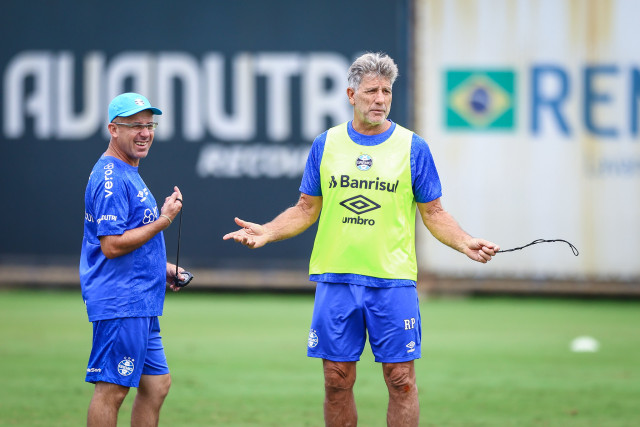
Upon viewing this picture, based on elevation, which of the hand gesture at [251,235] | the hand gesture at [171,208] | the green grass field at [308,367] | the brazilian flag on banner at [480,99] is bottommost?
the green grass field at [308,367]

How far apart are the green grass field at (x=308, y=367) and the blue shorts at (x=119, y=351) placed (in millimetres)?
1867

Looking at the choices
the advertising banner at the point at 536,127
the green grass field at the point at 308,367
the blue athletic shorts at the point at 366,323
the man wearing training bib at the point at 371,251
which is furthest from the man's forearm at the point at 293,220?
the advertising banner at the point at 536,127

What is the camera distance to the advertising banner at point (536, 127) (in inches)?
603

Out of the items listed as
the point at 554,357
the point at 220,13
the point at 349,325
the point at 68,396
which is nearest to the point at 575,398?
the point at 554,357

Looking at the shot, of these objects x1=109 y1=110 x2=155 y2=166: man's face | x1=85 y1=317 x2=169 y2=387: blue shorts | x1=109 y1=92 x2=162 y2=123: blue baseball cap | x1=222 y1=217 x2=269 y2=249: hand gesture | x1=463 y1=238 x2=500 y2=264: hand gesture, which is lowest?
x1=85 y1=317 x2=169 y2=387: blue shorts

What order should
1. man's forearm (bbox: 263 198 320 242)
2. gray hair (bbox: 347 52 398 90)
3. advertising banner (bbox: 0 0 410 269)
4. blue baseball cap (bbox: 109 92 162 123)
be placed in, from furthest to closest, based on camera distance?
advertising banner (bbox: 0 0 410 269) < man's forearm (bbox: 263 198 320 242) < gray hair (bbox: 347 52 398 90) < blue baseball cap (bbox: 109 92 162 123)

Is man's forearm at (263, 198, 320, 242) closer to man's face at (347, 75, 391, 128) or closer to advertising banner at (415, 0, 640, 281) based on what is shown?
man's face at (347, 75, 391, 128)

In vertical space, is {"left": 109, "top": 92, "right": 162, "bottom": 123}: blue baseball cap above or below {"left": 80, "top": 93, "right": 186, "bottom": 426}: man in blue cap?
above

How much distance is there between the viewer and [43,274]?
16141mm

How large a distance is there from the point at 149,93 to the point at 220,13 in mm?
1596

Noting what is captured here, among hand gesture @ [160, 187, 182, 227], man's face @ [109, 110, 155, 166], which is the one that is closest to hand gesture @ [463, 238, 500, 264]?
hand gesture @ [160, 187, 182, 227]

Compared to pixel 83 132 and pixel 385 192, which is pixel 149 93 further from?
pixel 385 192

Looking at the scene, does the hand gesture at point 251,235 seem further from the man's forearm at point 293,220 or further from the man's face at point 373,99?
the man's face at point 373,99

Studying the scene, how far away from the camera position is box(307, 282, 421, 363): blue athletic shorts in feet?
19.9
